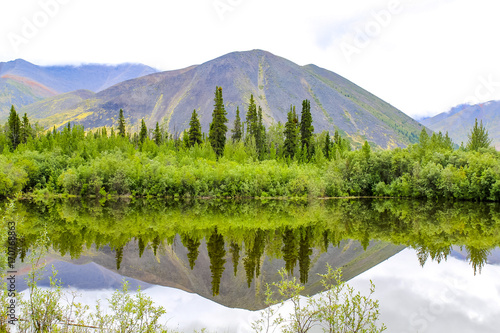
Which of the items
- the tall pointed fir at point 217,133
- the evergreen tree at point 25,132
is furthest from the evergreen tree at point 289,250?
the evergreen tree at point 25,132

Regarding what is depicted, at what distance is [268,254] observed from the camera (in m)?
20.3

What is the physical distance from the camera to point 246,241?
78.2 ft

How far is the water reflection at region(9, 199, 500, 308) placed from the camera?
17.4 m

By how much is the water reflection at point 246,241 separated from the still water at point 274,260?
70 millimetres

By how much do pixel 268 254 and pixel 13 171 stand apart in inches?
1879

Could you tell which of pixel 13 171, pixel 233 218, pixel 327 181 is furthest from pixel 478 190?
pixel 13 171

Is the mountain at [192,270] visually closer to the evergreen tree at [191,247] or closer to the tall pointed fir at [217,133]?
the evergreen tree at [191,247]

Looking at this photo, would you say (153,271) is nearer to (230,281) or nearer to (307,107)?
(230,281)

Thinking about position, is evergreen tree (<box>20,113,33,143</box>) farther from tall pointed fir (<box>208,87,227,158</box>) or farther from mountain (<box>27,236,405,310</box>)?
mountain (<box>27,236,405,310</box>)

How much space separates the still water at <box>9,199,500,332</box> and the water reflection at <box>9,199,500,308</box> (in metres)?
0.07

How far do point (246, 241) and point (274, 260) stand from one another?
5.00m

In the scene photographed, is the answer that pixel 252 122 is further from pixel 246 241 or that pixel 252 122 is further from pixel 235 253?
pixel 235 253

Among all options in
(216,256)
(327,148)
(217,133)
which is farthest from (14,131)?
(216,256)

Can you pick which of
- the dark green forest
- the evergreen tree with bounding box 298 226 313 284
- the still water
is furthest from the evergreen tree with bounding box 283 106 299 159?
the evergreen tree with bounding box 298 226 313 284
